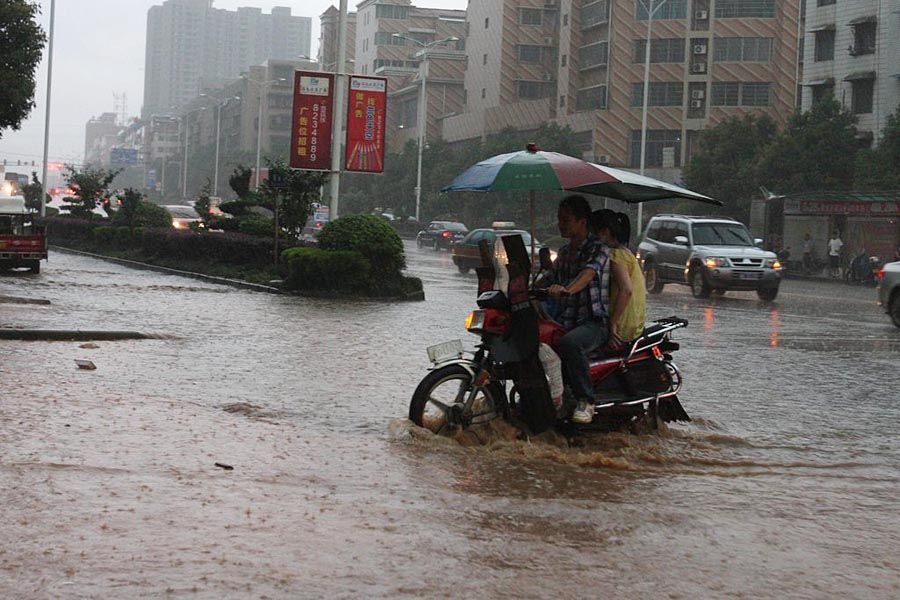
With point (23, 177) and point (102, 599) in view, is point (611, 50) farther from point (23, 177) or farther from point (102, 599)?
point (102, 599)

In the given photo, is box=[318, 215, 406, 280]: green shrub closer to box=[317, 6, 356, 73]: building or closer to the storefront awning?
the storefront awning

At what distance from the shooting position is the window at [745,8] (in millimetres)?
78188

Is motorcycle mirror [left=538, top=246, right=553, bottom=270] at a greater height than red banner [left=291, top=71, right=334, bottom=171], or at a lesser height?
lesser

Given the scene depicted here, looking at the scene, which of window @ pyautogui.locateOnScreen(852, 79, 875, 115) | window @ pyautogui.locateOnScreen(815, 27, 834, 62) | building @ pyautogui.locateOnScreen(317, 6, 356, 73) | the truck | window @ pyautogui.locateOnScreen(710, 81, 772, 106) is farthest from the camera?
building @ pyautogui.locateOnScreen(317, 6, 356, 73)

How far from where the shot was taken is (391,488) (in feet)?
23.7

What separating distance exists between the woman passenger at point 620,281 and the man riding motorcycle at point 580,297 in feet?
0.26

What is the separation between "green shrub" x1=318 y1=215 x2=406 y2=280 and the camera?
25031mm

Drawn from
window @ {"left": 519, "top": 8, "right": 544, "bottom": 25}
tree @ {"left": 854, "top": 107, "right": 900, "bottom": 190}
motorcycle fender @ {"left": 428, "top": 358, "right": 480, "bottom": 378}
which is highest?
window @ {"left": 519, "top": 8, "right": 544, "bottom": 25}

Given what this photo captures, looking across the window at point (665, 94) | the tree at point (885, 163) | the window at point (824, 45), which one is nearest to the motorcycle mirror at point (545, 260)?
the tree at point (885, 163)

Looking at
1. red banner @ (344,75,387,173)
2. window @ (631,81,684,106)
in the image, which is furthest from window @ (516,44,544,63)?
red banner @ (344,75,387,173)

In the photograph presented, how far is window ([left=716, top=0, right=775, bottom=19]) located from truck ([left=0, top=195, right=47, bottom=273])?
57.6m

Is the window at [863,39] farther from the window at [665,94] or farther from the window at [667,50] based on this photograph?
A: the window at [667,50]

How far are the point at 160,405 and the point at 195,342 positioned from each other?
5.09 m

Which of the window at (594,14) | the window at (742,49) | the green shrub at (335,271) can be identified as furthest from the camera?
the window at (594,14)
